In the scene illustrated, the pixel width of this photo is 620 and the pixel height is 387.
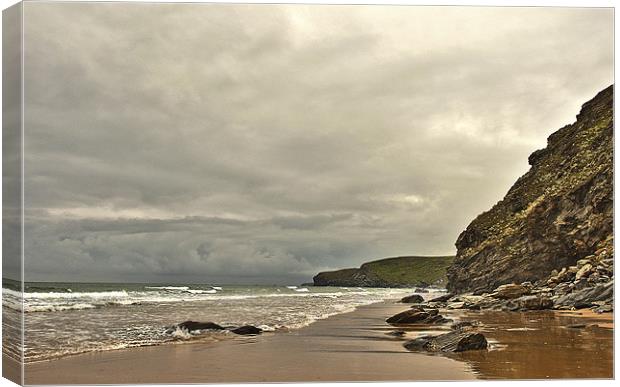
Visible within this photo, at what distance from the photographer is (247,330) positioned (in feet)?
37.2

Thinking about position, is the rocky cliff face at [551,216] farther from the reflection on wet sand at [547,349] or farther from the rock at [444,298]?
the reflection on wet sand at [547,349]

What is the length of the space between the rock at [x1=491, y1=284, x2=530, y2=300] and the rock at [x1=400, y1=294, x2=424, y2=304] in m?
1.54

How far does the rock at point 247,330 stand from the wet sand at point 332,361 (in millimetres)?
288

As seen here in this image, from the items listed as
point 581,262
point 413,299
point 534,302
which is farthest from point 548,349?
point 413,299

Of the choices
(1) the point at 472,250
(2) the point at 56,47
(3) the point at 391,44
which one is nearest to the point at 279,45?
(3) the point at 391,44

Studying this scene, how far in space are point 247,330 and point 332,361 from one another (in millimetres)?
2041

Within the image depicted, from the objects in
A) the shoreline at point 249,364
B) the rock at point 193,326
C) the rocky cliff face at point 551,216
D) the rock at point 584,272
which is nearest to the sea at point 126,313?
the rock at point 193,326

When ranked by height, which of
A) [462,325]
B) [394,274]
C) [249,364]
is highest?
[394,274]

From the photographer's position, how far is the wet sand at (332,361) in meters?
9.23

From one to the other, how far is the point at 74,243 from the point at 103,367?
1670 millimetres

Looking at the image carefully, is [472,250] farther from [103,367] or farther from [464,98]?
[103,367]

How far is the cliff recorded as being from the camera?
427 inches

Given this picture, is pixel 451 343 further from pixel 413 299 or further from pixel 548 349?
pixel 413 299

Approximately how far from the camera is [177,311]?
1088cm
